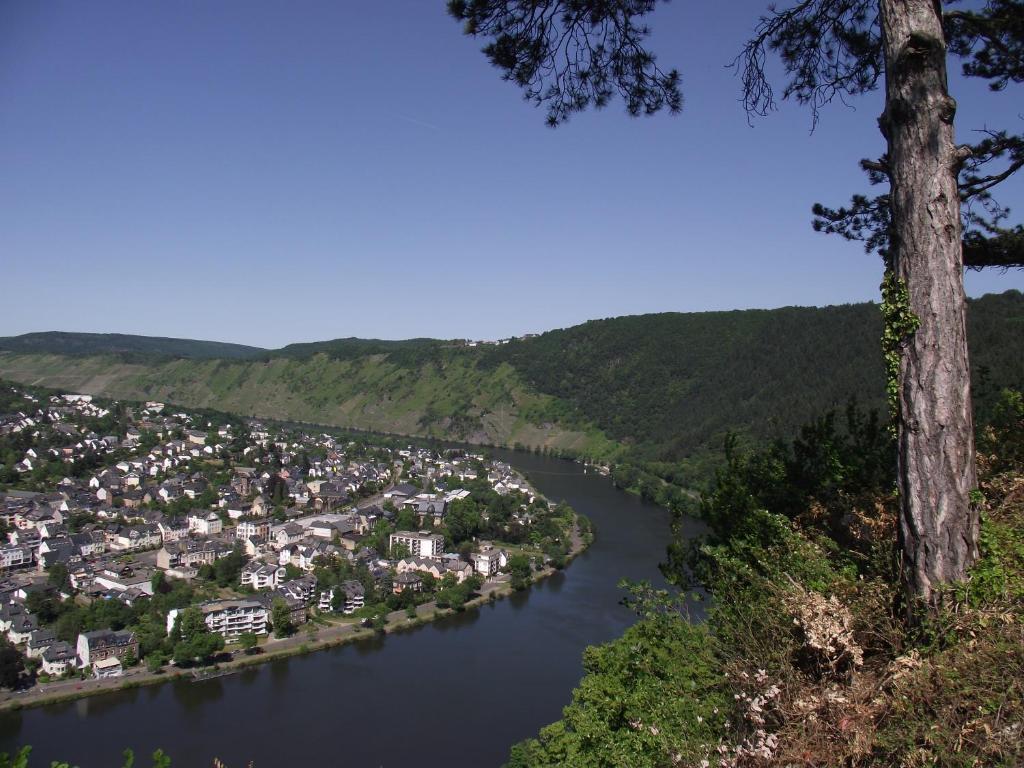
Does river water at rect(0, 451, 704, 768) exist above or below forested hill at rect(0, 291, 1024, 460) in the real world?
below

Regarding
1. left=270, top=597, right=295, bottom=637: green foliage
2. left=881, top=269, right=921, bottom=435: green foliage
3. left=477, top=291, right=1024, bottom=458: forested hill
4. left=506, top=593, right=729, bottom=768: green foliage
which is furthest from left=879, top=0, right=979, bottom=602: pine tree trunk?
left=477, top=291, right=1024, bottom=458: forested hill

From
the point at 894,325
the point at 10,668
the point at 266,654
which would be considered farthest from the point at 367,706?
the point at 894,325

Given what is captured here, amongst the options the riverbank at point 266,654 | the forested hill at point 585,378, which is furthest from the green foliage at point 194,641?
the forested hill at point 585,378

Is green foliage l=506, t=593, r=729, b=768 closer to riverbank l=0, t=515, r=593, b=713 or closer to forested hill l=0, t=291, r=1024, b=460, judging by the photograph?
riverbank l=0, t=515, r=593, b=713

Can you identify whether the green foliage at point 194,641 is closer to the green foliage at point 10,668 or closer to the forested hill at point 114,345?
the green foliage at point 10,668

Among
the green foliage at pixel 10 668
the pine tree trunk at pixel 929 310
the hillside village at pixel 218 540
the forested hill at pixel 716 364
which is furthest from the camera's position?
the forested hill at pixel 716 364

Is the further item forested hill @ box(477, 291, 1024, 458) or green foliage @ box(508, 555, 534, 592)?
forested hill @ box(477, 291, 1024, 458)

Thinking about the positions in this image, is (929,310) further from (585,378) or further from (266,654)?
(585,378)
